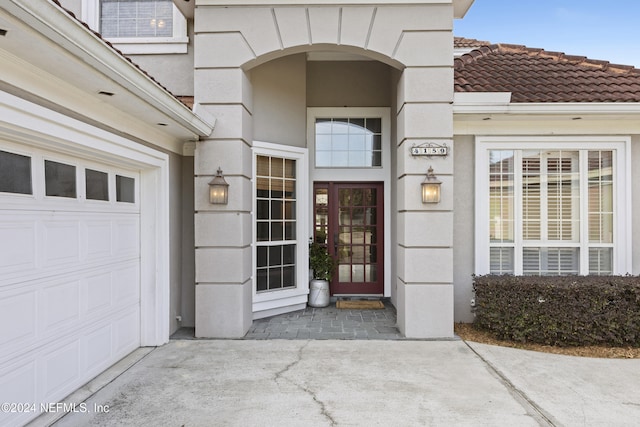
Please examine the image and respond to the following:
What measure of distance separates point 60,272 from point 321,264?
442 centimetres

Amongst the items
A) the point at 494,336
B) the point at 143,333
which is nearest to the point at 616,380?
the point at 494,336

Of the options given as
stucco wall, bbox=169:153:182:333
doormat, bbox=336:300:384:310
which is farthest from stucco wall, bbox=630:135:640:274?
stucco wall, bbox=169:153:182:333

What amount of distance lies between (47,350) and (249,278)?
8.88 ft

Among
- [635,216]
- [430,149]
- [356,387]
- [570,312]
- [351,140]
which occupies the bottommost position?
Result: [356,387]

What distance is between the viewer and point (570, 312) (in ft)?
15.9

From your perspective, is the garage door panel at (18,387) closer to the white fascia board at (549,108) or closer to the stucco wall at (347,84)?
the white fascia board at (549,108)

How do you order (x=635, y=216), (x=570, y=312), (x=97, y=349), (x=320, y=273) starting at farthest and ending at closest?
(x=320, y=273) → (x=635, y=216) → (x=570, y=312) → (x=97, y=349)

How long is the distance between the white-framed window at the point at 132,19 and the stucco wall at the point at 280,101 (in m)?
1.62

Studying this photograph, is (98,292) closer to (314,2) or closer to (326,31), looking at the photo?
(326,31)

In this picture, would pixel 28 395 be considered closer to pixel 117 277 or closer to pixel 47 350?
pixel 47 350

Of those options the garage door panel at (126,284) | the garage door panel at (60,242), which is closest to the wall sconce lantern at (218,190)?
the garage door panel at (126,284)

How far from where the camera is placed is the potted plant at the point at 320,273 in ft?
22.6

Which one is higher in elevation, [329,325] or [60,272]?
[60,272]

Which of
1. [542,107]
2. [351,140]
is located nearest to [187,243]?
[351,140]
